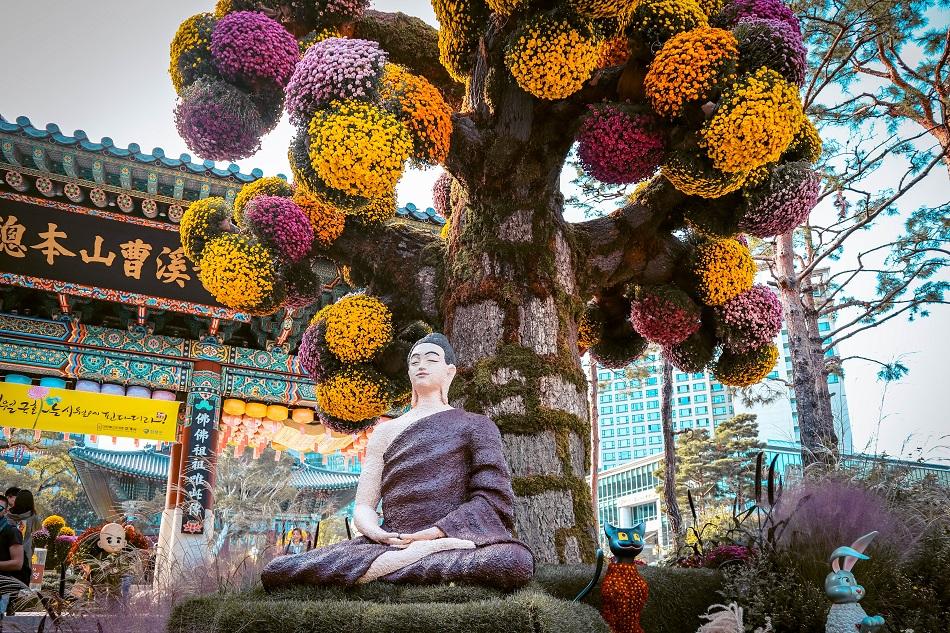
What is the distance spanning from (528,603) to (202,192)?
718cm

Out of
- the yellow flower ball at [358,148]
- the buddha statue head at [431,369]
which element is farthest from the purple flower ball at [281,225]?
the buddha statue head at [431,369]

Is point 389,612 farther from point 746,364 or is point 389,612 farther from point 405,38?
point 405,38

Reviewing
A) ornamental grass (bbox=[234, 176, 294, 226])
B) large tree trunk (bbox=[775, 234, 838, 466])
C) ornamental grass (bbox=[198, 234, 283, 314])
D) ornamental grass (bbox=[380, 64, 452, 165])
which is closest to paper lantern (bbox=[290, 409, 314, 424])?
ornamental grass (bbox=[234, 176, 294, 226])

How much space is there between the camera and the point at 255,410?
9.61 metres

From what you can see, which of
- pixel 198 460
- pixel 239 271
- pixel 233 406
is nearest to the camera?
pixel 239 271

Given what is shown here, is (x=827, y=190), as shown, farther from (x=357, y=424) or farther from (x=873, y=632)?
(x=873, y=632)

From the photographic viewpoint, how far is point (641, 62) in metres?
4.68

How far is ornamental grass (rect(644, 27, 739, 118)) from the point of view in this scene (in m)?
4.04

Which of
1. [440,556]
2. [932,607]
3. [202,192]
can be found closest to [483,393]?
[440,556]

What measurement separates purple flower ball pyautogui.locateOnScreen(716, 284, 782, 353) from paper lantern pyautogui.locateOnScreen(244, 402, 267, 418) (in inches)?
254

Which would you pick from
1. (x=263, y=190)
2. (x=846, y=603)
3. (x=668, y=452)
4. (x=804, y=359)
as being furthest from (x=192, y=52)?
(x=668, y=452)

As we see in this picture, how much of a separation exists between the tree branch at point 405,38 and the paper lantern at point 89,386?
5.93 metres

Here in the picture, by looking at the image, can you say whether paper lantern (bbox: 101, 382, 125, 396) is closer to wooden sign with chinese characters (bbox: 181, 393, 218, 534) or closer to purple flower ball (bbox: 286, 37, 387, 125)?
wooden sign with chinese characters (bbox: 181, 393, 218, 534)

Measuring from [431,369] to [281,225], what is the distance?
1905 mm
